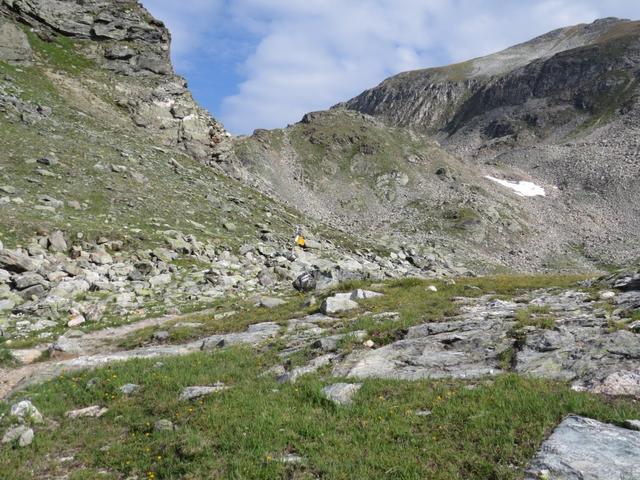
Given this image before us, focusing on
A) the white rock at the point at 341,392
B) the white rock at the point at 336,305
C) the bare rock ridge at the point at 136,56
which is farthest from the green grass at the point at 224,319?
the bare rock ridge at the point at 136,56

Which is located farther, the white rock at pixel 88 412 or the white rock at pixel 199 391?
the white rock at pixel 199 391

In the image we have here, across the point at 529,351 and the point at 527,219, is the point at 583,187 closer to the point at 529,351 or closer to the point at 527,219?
the point at 527,219

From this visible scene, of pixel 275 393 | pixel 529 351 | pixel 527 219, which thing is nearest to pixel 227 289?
pixel 275 393

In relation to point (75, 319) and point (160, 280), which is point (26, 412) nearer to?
point (75, 319)

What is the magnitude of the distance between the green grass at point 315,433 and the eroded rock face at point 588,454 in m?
0.27

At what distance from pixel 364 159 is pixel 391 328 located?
92.0 meters

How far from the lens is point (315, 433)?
29.7 feet

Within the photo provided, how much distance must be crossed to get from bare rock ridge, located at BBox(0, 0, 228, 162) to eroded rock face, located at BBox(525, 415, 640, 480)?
51.1m

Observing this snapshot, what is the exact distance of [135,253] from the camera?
2716cm

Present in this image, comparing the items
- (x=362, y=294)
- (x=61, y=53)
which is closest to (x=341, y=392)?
(x=362, y=294)

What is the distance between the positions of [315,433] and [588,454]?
442 cm

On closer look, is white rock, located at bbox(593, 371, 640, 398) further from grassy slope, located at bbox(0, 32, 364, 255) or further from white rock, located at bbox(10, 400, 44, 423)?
grassy slope, located at bbox(0, 32, 364, 255)

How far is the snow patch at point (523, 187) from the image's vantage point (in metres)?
108

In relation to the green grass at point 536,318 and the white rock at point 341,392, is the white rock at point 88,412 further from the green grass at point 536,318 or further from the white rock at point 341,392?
the green grass at point 536,318
